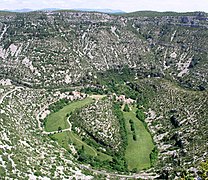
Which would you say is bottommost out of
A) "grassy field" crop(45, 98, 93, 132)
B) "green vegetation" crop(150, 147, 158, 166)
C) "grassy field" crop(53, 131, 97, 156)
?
"green vegetation" crop(150, 147, 158, 166)

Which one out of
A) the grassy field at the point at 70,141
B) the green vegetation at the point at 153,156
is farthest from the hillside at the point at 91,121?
the green vegetation at the point at 153,156

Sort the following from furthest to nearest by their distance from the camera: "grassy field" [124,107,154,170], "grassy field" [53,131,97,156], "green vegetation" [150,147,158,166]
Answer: "grassy field" [53,131,97,156] < "grassy field" [124,107,154,170] < "green vegetation" [150,147,158,166]

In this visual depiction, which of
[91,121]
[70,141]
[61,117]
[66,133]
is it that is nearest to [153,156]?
[91,121]

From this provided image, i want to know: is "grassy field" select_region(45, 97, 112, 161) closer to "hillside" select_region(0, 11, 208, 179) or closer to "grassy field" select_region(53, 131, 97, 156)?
"grassy field" select_region(53, 131, 97, 156)

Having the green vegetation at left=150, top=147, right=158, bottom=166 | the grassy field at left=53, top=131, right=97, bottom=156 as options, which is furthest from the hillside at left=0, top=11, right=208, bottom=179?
the green vegetation at left=150, top=147, right=158, bottom=166

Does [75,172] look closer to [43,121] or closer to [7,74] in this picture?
[43,121]

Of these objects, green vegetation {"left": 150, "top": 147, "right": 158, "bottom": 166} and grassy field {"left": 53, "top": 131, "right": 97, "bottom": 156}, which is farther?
grassy field {"left": 53, "top": 131, "right": 97, "bottom": 156}

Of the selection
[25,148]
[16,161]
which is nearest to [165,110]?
[25,148]

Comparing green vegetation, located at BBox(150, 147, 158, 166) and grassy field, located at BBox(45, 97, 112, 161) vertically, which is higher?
grassy field, located at BBox(45, 97, 112, 161)

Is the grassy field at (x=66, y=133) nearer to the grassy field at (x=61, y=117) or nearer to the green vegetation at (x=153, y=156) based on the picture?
the grassy field at (x=61, y=117)
